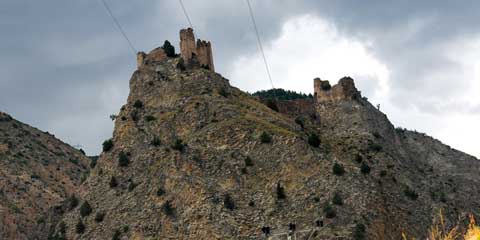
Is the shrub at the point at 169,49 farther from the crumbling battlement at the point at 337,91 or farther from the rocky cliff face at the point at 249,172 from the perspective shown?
the crumbling battlement at the point at 337,91

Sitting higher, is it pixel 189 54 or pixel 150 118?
pixel 189 54

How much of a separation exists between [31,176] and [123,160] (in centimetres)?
2626

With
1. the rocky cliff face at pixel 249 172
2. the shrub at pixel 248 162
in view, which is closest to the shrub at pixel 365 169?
the rocky cliff face at pixel 249 172

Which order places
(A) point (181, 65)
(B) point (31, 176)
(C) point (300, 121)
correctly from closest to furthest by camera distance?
1. (C) point (300, 121)
2. (A) point (181, 65)
3. (B) point (31, 176)

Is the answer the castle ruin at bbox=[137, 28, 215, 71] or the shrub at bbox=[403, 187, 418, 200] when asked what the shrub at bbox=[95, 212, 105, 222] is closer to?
the castle ruin at bbox=[137, 28, 215, 71]

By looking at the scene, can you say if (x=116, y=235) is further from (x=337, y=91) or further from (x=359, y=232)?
(x=337, y=91)

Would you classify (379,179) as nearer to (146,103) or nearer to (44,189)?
(146,103)

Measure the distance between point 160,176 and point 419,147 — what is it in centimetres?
3618

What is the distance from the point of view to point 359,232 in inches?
2564

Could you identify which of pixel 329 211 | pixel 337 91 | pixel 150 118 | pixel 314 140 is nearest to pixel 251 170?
pixel 314 140

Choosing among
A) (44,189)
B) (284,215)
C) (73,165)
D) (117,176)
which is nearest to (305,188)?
(284,215)

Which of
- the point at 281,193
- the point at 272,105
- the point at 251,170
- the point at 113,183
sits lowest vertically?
the point at 281,193

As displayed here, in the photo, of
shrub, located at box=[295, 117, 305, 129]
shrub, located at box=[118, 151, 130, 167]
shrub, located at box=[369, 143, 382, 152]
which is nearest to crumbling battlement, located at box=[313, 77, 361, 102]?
shrub, located at box=[295, 117, 305, 129]

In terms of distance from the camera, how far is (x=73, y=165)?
4550 inches
